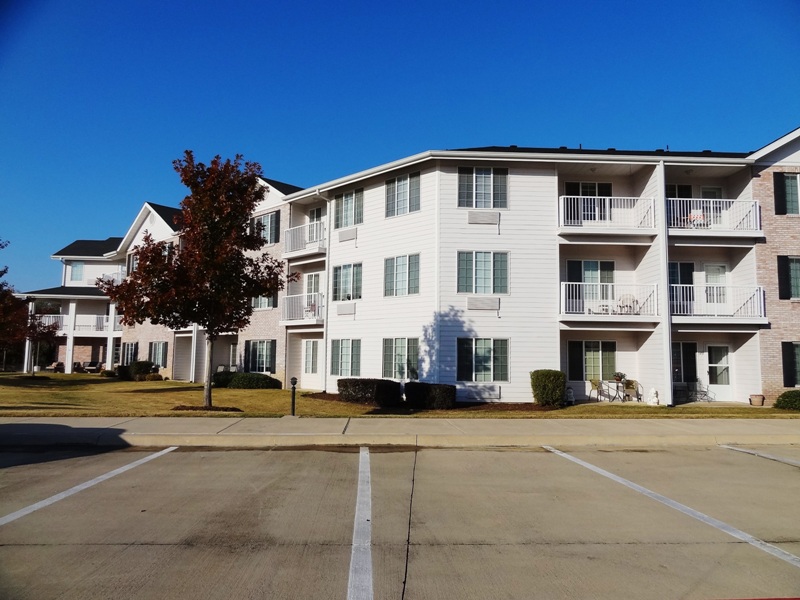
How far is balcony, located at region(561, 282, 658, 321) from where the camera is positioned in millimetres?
21359

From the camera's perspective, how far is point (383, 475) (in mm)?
8750

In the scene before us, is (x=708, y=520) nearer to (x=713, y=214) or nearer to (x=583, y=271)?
(x=583, y=271)

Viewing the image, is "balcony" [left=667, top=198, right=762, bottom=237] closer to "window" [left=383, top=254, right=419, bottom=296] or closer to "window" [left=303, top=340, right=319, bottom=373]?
"window" [left=383, top=254, right=419, bottom=296]

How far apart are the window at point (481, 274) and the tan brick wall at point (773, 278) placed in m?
9.80

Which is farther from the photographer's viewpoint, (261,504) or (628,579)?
(261,504)

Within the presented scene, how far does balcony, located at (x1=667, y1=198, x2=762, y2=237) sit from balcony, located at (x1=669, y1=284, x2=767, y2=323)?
2099 mm

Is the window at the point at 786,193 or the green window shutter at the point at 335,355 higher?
the window at the point at 786,193

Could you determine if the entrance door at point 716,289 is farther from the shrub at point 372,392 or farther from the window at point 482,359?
the shrub at point 372,392

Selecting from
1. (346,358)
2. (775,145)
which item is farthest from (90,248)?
(775,145)

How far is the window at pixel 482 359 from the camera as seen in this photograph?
70.2 feet

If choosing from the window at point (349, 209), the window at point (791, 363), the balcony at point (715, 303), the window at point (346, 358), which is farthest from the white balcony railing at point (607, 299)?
the window at point (349, 209)

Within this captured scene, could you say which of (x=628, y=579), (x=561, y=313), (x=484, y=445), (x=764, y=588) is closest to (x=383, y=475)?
(x=484, y=445)

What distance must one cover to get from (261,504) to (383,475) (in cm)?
224

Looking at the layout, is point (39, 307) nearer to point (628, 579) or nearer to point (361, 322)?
point (361, 322)
